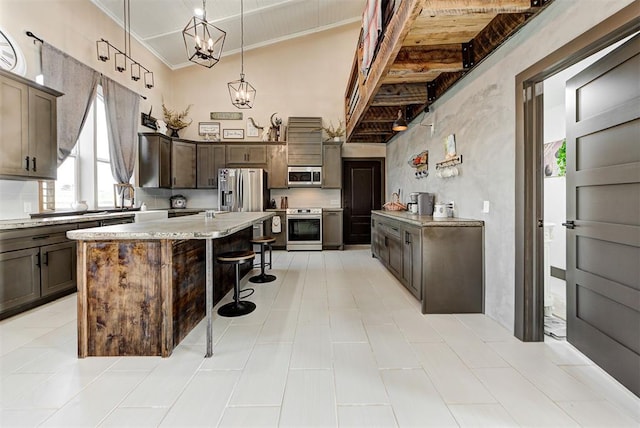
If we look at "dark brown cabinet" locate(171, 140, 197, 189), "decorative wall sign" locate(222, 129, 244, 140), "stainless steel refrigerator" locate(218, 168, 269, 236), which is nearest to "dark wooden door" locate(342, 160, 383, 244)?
"stainless steel refrigerator" locate(218, 168, 269, 236)

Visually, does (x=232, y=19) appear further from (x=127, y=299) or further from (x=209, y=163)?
(x=127, y=299)

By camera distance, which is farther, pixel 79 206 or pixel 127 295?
pixel 79 206

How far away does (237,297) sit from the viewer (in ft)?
9.32

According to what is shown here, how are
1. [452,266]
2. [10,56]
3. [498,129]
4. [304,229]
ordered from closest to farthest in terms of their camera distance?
[498,129], [452,266], [10,56], [304,229]

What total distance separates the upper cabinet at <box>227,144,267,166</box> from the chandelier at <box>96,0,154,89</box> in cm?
191

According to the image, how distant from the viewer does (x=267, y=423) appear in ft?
4.62

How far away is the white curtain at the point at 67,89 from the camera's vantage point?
3572 mm

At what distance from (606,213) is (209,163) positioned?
6.38 metres

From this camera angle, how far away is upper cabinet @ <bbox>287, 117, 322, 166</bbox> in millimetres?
6402

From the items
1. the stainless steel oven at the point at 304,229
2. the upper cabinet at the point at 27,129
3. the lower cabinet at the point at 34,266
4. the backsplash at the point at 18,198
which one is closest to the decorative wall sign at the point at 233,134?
the stainless steel oven at the point at 304,229

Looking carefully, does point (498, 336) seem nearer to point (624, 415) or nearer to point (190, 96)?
point (624, 415)

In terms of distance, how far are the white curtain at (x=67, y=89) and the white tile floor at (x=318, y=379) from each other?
7.63 feet

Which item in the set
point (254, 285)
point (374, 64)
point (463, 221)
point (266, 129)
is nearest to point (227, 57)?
point (266, 129)

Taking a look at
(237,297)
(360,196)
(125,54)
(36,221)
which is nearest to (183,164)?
(125,54)
